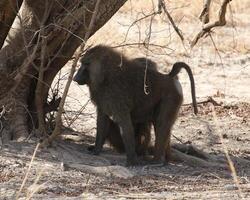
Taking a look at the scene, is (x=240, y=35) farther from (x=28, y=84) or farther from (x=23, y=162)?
(x=23, y=162)

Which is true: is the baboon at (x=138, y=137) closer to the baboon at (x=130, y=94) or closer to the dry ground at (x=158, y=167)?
the dry ground at (x=158, y=167)

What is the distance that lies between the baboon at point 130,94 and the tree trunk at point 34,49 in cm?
36

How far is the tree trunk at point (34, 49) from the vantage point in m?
7.81

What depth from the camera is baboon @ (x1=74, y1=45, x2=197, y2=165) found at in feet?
26.5

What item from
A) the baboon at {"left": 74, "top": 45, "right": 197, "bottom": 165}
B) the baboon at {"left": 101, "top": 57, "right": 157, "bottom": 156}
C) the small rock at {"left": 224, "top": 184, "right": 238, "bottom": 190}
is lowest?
the small rock at {"left": 224, "top": 184, "right": 238, "bottom": 190}

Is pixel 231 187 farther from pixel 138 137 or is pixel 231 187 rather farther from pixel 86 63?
pixel 86 63

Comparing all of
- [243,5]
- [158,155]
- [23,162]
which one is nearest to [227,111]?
[158,155]

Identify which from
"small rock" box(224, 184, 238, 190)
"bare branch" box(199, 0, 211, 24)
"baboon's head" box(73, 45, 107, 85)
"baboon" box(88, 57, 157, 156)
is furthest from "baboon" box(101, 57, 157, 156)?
"small rock" box(224, 184, 238, 190)

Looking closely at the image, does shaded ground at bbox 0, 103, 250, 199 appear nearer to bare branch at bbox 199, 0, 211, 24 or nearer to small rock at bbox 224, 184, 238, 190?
small rock at bbox 224, 184, 238, 190

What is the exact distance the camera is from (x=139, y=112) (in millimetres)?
8242

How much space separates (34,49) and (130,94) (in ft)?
3.85

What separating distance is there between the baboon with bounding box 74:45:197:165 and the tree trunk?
14.3 inches

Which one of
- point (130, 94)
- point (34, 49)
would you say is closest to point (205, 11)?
point (130, 94)

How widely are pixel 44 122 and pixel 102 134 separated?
644 millimetres
